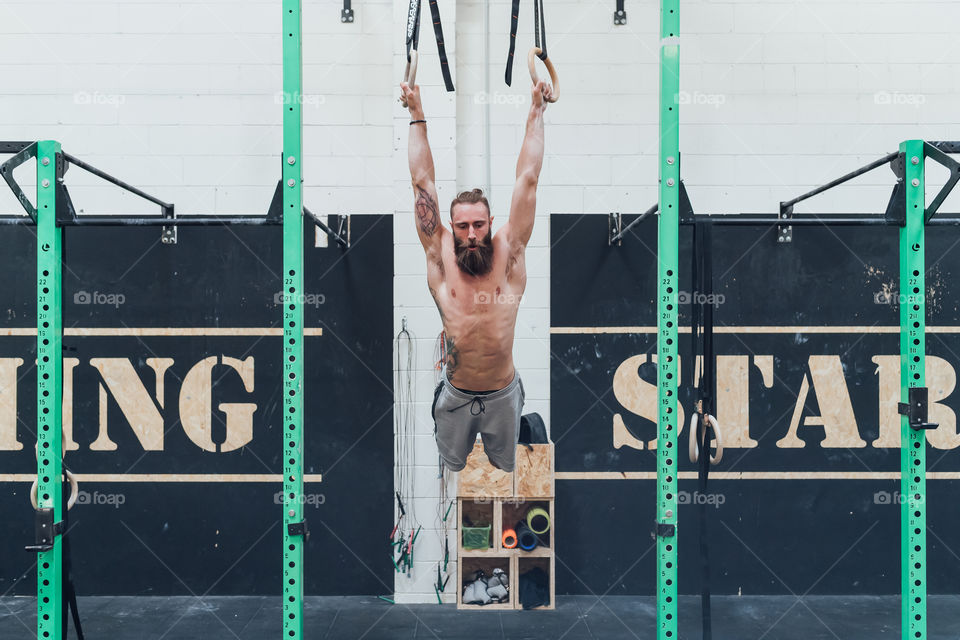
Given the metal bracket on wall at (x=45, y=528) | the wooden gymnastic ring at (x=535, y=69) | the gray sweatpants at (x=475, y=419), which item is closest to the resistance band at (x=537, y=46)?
the wooden gymnastic ring at (x=535, y=69)

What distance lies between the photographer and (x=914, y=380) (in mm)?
2812

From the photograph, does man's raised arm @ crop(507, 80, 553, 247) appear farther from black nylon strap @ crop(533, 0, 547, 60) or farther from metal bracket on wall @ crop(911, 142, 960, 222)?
metal bracket on wall @ crop(911, 142, 960, 222)

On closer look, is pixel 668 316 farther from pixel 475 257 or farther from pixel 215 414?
pixel 215 414

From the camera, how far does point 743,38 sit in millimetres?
4504

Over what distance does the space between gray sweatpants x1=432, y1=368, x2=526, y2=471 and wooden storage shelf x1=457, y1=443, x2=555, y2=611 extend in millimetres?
1168

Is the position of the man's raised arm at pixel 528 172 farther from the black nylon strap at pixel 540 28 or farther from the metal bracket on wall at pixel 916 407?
Answer: the metal bracket on wall at pixel 916 407

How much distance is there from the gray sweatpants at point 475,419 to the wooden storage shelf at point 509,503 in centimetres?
117

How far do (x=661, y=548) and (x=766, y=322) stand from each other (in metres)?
2.21

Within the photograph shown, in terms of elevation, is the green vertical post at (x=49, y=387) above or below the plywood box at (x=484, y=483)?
above

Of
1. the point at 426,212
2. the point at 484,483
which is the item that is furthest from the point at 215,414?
the point at 426,212

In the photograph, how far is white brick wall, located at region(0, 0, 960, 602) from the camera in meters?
4.46

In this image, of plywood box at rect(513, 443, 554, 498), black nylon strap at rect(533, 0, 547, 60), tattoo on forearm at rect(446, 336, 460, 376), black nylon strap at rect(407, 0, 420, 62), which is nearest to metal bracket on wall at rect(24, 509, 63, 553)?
tattoo on forearm at rect(446, 336, 460, 376)

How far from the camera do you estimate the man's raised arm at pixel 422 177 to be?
2594 mm

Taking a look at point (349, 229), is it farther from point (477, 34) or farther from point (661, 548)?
point (661, 548)
